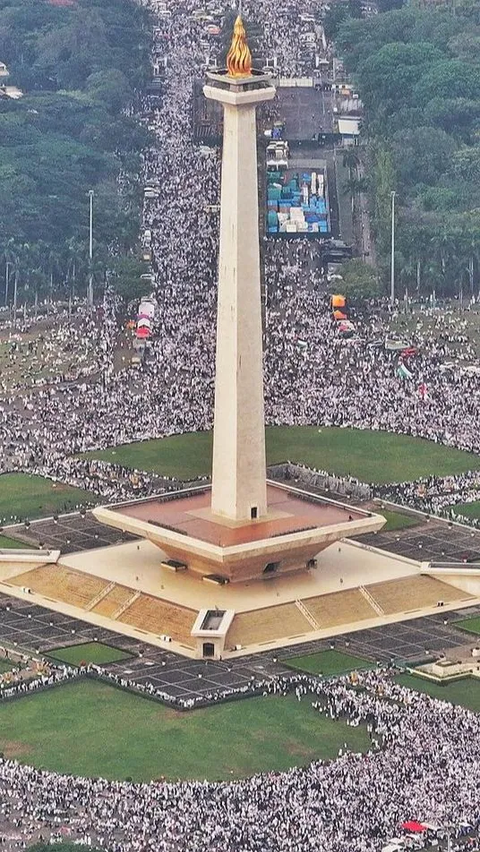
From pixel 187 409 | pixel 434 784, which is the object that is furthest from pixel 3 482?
pixel 434 784

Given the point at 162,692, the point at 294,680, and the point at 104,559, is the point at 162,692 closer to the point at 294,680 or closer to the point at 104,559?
the point at 294,680

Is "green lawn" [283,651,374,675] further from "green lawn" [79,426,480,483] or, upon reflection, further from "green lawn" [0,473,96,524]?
"green lawn" [79,426,480,483]

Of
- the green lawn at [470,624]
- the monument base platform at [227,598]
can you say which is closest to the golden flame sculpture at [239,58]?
the monument base platform at [227,598]

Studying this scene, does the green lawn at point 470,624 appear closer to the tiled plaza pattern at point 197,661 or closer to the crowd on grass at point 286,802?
the tiled plaza pattern at point 197,661

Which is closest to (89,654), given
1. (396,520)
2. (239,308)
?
(239,308)

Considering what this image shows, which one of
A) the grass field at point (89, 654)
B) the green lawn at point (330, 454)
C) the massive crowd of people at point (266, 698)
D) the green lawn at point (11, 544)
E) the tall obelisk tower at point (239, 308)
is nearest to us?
the massive crowd of people at point (266, 698)

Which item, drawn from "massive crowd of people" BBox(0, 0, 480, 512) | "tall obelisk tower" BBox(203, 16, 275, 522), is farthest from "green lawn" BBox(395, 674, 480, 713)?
"massive crowd of people" BBox(0, 0, 480, 512)

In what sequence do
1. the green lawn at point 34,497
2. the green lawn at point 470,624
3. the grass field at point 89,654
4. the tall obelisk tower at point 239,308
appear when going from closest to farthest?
the grass field at point 89,654
the tall obelisk tower at point 239,308
the green lawn at point 470,624
the green lawn at point 34,497
